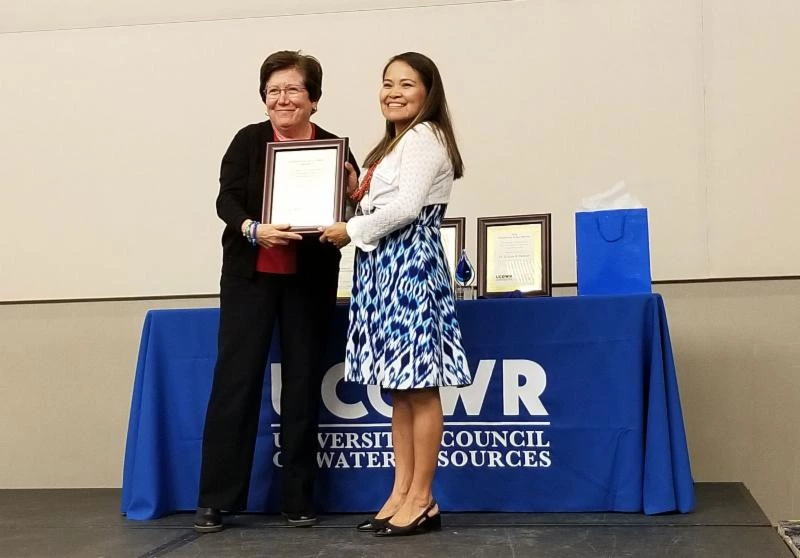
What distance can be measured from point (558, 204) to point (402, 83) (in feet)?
4.62

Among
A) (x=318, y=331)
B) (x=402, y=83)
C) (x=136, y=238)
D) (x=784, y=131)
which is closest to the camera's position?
(x=402, y=83)

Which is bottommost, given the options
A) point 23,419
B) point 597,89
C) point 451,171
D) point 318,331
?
point 23,419

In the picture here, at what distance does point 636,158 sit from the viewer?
12.0 ft

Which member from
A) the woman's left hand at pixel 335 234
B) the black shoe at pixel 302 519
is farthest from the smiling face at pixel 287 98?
the black shoe at pixel 302 519

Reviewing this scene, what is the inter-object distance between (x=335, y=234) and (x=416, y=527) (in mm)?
784

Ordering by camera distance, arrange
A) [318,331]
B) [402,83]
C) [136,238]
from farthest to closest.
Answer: [136,238]
[318,331]
[402,83]

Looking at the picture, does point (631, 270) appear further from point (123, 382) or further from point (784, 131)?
point (123, 382)

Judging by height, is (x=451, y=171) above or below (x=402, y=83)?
below

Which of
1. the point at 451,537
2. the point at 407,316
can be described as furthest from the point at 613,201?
the point at 451,537

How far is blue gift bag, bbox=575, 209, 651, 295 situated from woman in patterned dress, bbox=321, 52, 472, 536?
561 millimetres

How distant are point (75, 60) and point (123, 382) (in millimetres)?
1411

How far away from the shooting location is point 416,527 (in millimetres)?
2410

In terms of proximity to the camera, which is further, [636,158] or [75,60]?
[75,60]

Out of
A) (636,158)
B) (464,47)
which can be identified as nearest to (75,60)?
(464,47)
